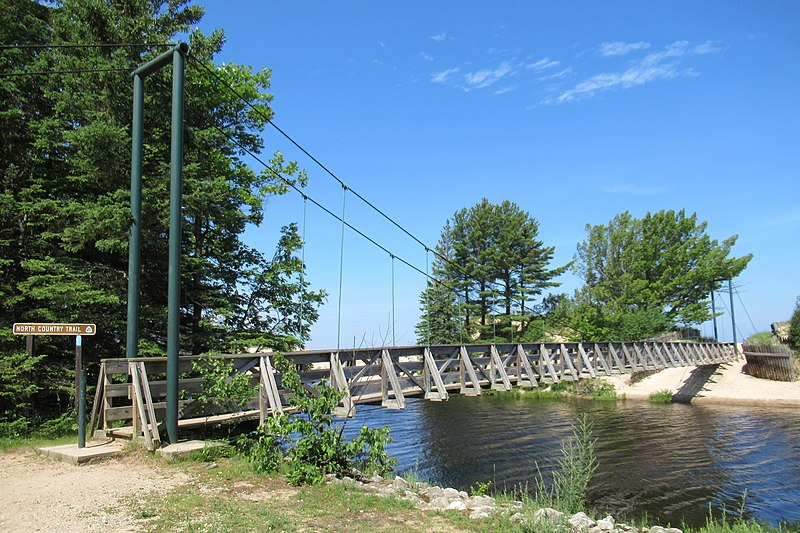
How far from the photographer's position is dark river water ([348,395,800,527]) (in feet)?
34.0

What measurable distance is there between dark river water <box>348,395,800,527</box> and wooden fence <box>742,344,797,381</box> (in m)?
6.17

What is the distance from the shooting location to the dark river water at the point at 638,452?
408 inches

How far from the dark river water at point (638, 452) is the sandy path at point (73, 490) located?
525 cm

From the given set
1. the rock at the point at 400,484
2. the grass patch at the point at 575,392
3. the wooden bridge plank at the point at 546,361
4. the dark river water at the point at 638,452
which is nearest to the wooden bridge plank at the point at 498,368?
the dark river water at the point at 638,452

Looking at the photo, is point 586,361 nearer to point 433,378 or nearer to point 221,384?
point 433,378

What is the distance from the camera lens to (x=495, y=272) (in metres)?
39.8

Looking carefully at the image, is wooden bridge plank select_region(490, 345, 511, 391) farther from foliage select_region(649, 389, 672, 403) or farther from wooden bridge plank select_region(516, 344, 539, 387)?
foliage select_region(649, 389, 672, 403)

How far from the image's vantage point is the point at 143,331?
12375mm

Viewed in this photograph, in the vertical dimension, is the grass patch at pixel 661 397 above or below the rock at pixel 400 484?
below

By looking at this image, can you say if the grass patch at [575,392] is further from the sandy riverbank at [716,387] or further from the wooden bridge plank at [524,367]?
the wooden bridge plank at [524,367]

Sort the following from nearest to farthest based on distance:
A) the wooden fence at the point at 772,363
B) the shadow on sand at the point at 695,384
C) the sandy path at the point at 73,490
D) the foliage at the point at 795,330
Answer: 1. the sandy path at the point at 73,490
2. the shadow on sand at the point at 695,384
3. the wooden fence at the point at 772,363
4. the foliage at the point at 795,330

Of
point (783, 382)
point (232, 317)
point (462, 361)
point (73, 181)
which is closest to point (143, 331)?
point (232, 317)

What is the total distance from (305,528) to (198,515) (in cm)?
101

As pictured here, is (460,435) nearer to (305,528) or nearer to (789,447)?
(789,447)
